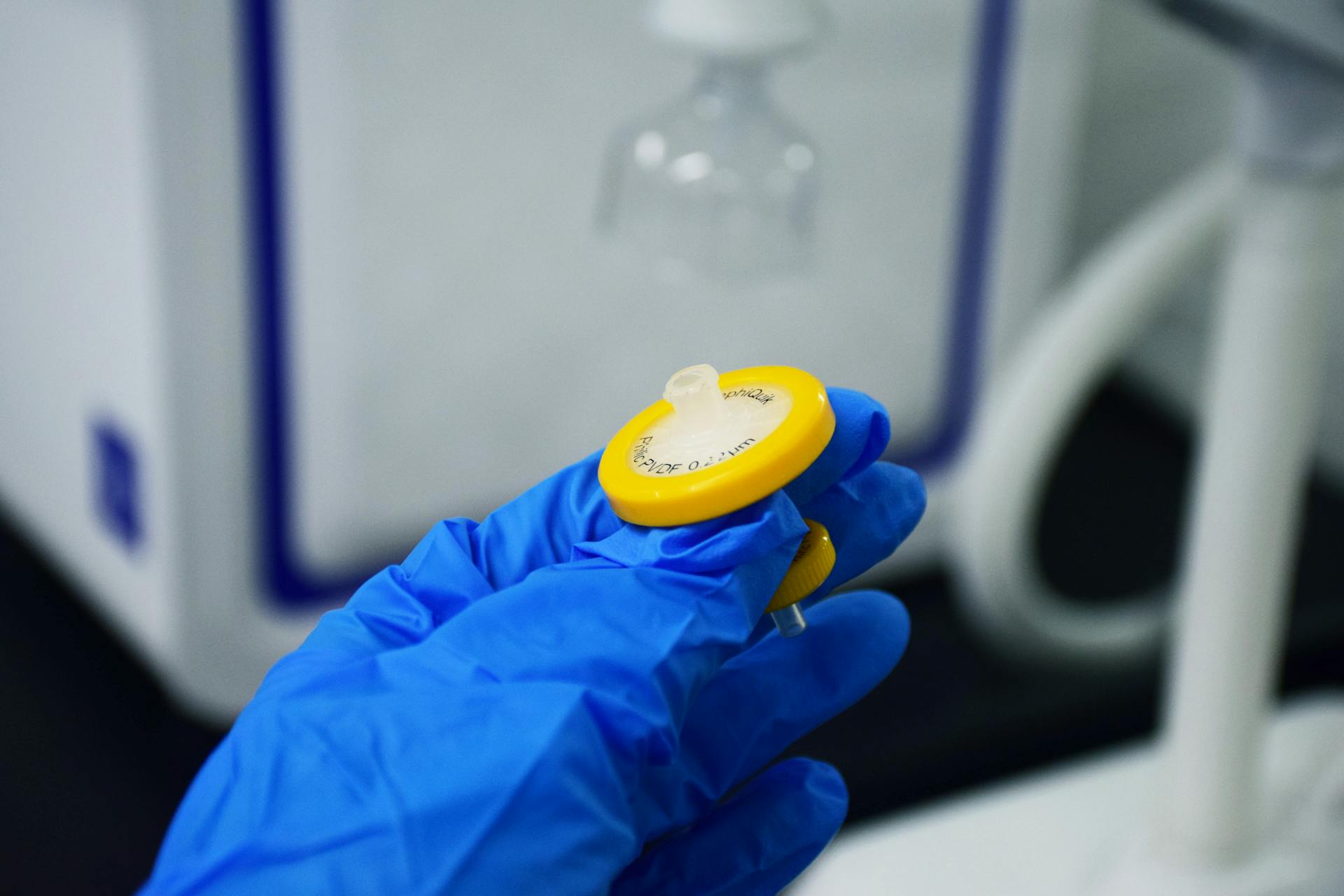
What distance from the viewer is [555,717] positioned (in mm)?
469

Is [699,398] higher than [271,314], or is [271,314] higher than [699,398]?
[699,398]

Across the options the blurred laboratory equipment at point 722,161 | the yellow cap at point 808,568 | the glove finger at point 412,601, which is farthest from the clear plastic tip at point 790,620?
the blurred laboratory equipment at point 722,161

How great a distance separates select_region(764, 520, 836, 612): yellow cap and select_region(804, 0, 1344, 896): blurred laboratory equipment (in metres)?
0.43

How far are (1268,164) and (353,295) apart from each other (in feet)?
2.16

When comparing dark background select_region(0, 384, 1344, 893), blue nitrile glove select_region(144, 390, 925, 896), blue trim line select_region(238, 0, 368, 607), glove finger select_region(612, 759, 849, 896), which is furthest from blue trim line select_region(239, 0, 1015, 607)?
glove finger select_region(612, 759, 849, 896)

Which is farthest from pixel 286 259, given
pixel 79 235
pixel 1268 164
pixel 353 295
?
pixel 1268 164

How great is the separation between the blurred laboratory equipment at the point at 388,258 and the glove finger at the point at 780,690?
1.18 ft

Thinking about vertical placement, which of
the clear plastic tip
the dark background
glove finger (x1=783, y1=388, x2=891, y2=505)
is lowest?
the dark background

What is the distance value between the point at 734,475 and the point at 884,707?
2.96 ft

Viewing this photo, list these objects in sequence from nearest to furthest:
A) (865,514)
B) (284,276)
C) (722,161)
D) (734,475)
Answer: (734,475), (865,514), (722,161), (284,276)

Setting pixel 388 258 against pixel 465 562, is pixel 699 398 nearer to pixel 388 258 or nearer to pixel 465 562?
pixel 465 562

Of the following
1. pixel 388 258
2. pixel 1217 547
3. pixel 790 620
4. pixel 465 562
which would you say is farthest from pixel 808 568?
pixel 388 258

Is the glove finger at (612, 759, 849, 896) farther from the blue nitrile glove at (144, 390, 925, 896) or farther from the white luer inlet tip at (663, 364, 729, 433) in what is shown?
the white luer inlet tip at (663, 364, 729, 433)

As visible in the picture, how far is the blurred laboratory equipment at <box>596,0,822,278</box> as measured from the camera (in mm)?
763
